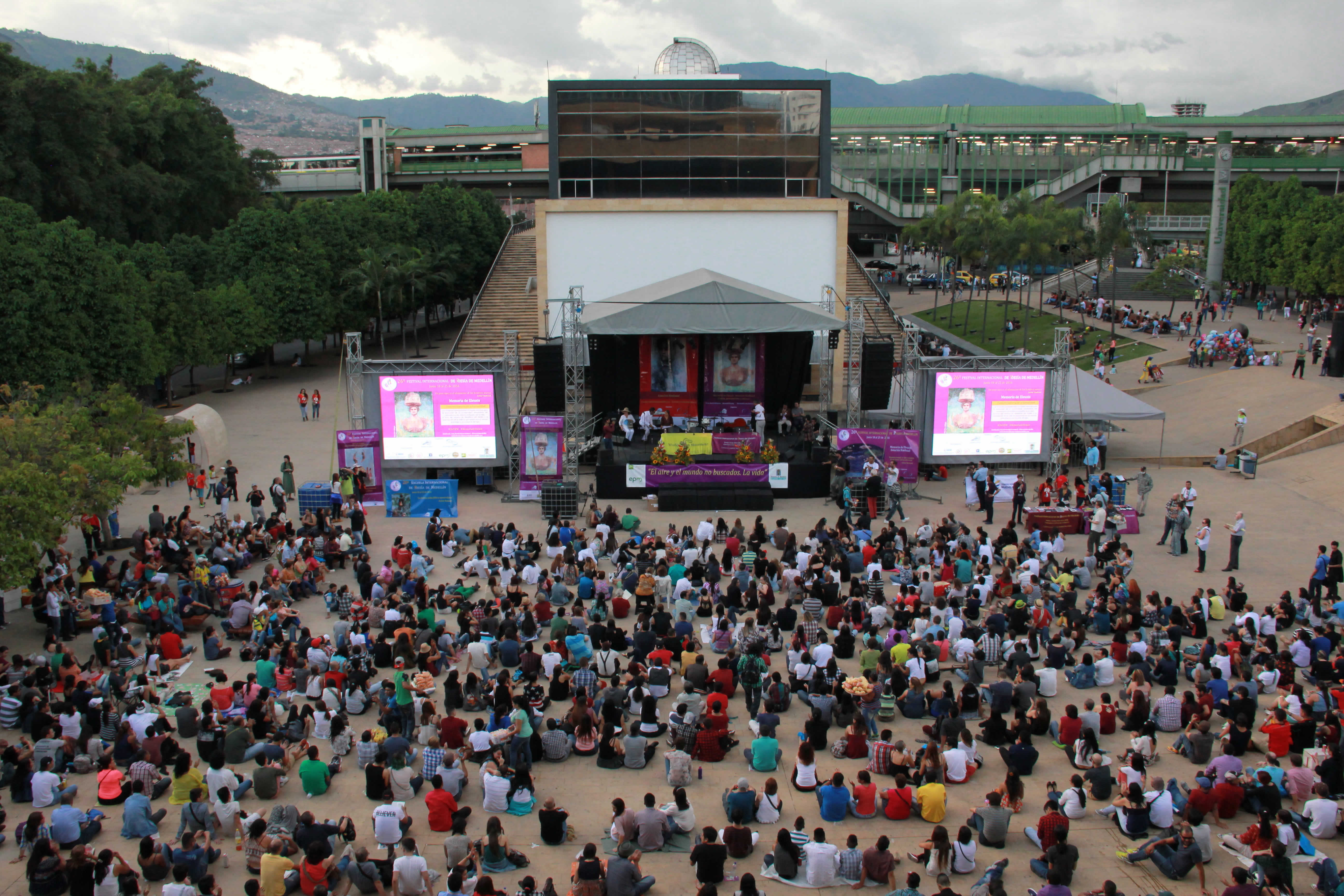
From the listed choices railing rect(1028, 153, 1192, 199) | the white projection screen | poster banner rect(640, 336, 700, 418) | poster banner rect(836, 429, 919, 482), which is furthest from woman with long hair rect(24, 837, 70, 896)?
railing rect(1028, 153, 1192, 199)

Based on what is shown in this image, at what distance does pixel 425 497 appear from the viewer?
25531 millimetres

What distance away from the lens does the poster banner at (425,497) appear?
83.6 feet

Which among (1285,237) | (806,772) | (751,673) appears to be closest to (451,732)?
(751,673)

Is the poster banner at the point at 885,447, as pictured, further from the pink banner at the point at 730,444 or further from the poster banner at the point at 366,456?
the poster banner at the point at 366,456

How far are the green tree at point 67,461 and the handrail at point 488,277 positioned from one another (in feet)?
53.3

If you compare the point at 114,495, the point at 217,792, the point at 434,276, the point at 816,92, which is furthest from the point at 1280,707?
the point at 434,276

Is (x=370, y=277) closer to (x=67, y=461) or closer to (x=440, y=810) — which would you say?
(x=67, y=461)

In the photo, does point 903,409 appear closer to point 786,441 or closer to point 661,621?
point 786,441

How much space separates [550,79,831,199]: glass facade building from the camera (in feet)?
118

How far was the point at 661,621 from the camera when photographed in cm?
A: 1576

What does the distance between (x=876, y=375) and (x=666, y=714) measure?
16.1m

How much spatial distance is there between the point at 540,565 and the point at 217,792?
1060cm

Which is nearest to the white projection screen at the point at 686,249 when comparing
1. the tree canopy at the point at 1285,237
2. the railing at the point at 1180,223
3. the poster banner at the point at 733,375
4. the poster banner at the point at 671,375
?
the poster banner at the point at 733,375

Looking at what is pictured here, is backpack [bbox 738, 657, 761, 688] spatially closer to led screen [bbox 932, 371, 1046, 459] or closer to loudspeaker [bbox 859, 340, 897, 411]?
loudspeaker [bbox 859, 340, 897, 411]
